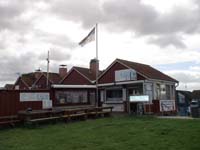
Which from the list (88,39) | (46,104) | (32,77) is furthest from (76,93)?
(32,77)

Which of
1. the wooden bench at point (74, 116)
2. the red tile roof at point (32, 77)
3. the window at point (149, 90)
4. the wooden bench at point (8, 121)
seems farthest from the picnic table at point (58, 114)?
the red tile roof at point (32, 77)

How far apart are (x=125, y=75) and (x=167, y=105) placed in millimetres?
4321

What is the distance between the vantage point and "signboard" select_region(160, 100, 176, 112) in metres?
23.1

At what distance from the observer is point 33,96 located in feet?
58.9

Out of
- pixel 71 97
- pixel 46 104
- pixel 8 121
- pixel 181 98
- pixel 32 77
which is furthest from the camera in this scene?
pixel 32 77

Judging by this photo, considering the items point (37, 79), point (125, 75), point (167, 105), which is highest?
point (37, 79)

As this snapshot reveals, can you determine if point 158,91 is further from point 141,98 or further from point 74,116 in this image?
point 74,116

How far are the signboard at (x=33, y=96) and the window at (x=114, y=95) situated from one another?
7666 mm

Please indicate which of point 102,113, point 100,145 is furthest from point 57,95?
point 100,145

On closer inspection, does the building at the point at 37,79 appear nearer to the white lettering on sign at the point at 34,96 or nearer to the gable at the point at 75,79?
the gable at the point at 75,79

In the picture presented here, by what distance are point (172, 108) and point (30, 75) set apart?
85.7ft

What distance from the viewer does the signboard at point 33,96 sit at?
17.3 metres

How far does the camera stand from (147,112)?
22.1 meters

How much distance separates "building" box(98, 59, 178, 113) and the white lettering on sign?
248 inches
